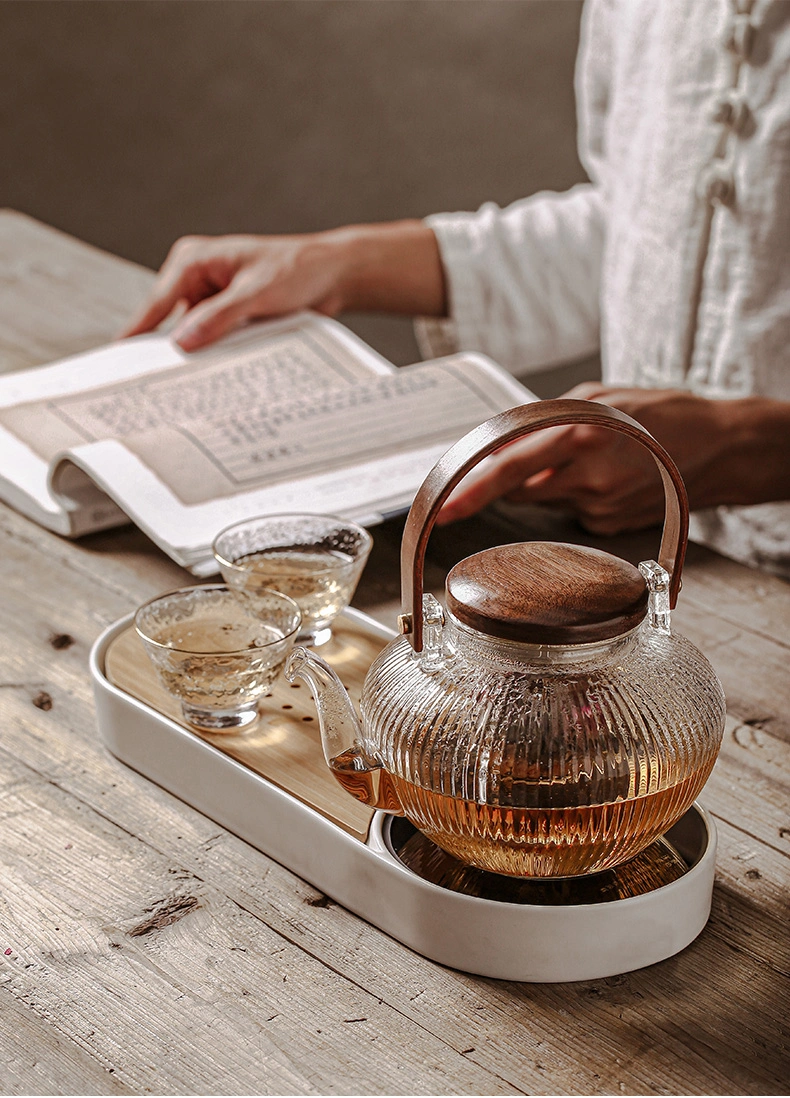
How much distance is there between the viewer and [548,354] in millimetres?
1347

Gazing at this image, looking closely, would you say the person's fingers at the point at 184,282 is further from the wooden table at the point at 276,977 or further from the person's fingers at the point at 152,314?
the wooden table at the point at 276,977

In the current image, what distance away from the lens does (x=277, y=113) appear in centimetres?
307

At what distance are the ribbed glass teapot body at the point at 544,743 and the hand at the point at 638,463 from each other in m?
0.33

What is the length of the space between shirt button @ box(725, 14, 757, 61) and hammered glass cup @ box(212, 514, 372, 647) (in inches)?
24.8

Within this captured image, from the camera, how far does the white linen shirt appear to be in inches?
43.3

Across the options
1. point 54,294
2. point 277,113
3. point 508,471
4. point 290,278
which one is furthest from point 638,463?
point 277,113

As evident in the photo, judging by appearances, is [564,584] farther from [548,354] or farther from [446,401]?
[548,354]

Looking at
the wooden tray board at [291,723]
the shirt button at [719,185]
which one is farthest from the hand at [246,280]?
the wooden tray board at [291,723]

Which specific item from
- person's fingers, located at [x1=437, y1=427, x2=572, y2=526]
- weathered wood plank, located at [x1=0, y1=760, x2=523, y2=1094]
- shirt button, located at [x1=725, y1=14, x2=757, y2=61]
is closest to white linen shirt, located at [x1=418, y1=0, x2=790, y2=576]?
shirt button, located at [x1=725, y1=14, x2=757, y2=61]

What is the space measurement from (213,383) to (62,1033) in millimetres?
642

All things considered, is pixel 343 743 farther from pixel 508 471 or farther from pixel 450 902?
pixel 508 471

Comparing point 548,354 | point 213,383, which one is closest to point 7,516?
point 213,383

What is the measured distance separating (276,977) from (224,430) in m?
0.51

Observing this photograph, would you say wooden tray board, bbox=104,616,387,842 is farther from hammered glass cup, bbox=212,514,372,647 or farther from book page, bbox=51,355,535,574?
book page, bbox=51,355,535,574
